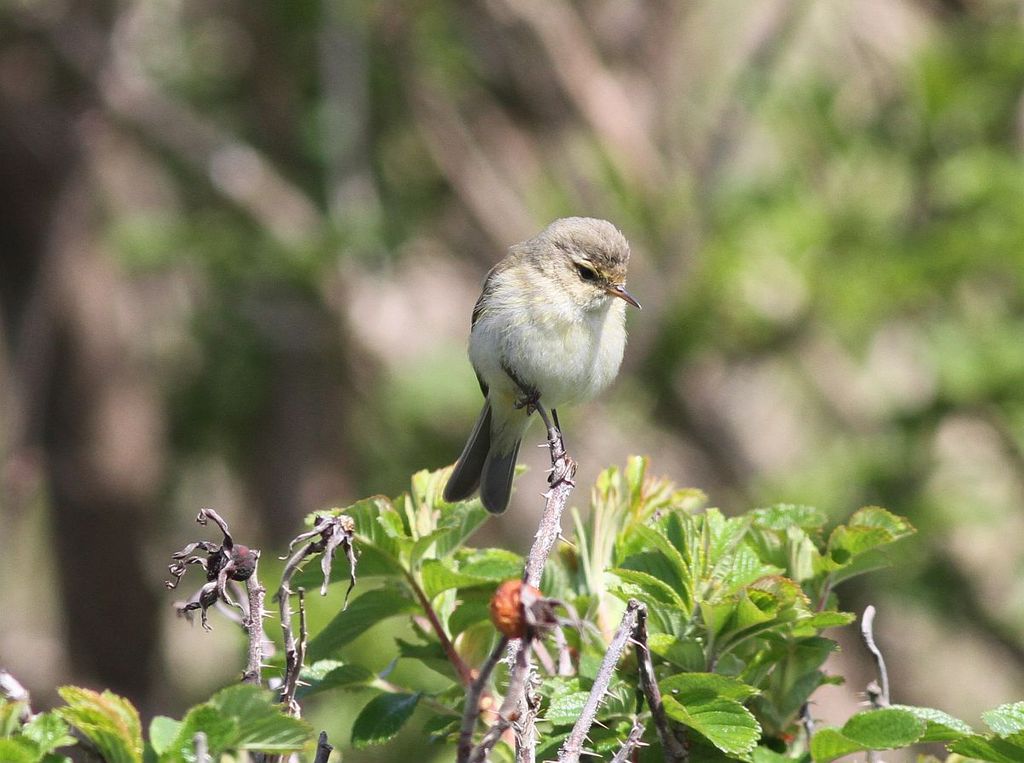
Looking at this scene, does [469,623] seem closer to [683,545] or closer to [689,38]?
[683,545]

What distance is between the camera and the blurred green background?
243 inches

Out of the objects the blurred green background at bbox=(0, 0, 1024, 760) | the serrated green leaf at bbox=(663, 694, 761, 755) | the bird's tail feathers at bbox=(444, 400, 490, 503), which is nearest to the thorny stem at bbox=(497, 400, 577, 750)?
the serrated green leaf at bbox=(663, 694, 761, 755)

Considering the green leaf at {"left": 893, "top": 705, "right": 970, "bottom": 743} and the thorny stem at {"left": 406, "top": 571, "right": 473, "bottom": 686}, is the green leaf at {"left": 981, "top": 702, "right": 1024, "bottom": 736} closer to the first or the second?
the green leaf at {"left": 893, "top": 705, "right": 970, "bottom": 743}

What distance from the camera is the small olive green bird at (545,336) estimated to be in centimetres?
353

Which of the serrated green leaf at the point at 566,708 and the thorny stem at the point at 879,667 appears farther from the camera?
the thorny stem at the point at 879,667

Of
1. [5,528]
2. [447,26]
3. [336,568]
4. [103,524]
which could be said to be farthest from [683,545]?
[103,524]

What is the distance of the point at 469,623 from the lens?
1878mm

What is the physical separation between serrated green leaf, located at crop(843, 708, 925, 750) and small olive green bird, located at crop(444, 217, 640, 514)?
5.94ft

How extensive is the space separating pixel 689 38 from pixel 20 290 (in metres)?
4.62

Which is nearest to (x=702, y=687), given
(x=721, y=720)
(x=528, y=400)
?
(x=721, y=720)

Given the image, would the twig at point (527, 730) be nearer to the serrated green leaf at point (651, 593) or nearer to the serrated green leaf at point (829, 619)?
the serrated green leaf at point (651, 593)

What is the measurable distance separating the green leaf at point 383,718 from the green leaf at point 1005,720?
0.78m

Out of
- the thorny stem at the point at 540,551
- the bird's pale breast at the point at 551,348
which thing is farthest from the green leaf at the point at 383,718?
the bird's pale breast at the point at 551,348

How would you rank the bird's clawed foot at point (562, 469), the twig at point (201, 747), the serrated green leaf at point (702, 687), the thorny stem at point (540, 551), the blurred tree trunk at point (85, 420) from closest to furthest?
the twig at point (201, 747)
the thorny stem at point (540, 551)
the serrated green leaf at point (702, 687)
the bird's clawed foot at point (562, 469)
the blurred tree trunk at point (85, 420)
